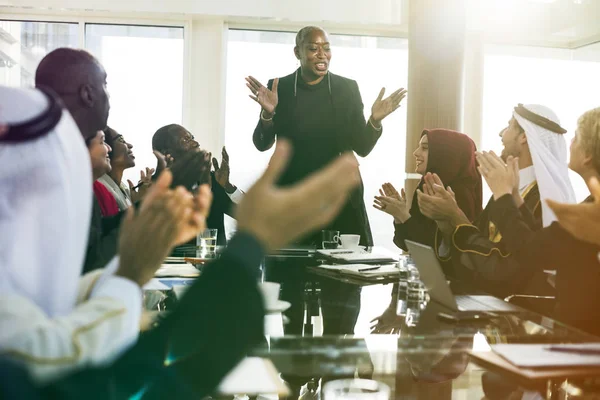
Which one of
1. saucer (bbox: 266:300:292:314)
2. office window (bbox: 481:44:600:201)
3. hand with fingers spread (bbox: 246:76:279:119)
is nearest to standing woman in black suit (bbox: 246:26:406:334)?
hand with fingers spread (bbox: 246:76:279:119)

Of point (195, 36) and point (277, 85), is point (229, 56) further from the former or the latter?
point (277, 85)

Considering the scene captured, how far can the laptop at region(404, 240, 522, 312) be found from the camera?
5.38 ft

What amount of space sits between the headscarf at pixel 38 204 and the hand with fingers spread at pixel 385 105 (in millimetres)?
3117

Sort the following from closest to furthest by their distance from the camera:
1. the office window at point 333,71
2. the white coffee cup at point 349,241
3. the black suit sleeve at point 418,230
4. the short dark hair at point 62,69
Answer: the short dark hair at point 62,69, the black suit sleeve at point 418,230, the white coffee cup at point 349,241, the office window at point 333,71

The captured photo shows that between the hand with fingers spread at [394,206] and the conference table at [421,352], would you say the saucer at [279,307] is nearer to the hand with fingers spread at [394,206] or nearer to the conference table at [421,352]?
the conference table at [421,352]

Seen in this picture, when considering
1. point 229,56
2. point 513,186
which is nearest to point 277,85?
point 513,186

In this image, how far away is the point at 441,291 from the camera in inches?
66.0

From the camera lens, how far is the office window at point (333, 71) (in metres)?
6.43

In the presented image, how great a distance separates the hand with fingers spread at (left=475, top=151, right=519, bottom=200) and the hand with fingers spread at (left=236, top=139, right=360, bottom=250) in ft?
6.26

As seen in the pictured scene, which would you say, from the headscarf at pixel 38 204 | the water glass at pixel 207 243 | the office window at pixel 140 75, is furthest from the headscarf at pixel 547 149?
the office window at pixel 140 75

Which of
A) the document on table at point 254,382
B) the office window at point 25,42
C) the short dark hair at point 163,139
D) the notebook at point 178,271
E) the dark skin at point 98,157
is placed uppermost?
the office window at point 25,42

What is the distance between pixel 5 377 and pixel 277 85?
142 inches

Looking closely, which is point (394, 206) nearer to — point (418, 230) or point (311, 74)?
point (418, 230)

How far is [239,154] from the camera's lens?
21.0 ft
